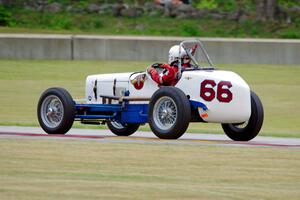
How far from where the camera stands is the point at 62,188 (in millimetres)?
12445

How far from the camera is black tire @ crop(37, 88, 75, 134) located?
1833cm

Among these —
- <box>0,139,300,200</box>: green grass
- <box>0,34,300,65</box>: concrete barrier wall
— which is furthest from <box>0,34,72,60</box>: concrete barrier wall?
<box>0,139,300,200</box>: green grass

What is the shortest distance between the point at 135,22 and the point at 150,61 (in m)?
13.4

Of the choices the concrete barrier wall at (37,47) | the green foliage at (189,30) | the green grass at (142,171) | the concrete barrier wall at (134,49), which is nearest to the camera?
the green grass at (142,171)

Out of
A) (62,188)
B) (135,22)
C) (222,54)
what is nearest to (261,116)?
(62,188)

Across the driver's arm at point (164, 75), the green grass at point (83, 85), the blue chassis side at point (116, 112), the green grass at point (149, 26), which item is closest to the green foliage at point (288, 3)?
the green grass at point (149, 26)

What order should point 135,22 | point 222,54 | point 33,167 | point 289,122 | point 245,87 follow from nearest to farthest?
point 33,167, point 245,87, point 289,122, point 222,54, point 135,22

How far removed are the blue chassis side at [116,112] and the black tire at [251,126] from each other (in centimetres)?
130

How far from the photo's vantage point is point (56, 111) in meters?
18.6

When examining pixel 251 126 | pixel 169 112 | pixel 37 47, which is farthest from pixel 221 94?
pixel 37 47

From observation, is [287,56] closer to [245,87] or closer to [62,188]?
[245,87]

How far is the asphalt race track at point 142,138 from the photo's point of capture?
17225 millimetres

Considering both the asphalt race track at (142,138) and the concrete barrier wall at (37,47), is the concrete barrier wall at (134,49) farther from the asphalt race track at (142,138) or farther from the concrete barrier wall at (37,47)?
the asphalt race track at (142,138)

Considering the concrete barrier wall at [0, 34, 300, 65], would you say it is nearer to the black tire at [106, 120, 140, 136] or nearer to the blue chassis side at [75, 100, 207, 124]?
the black tire at [106, 120, 140, 136]
